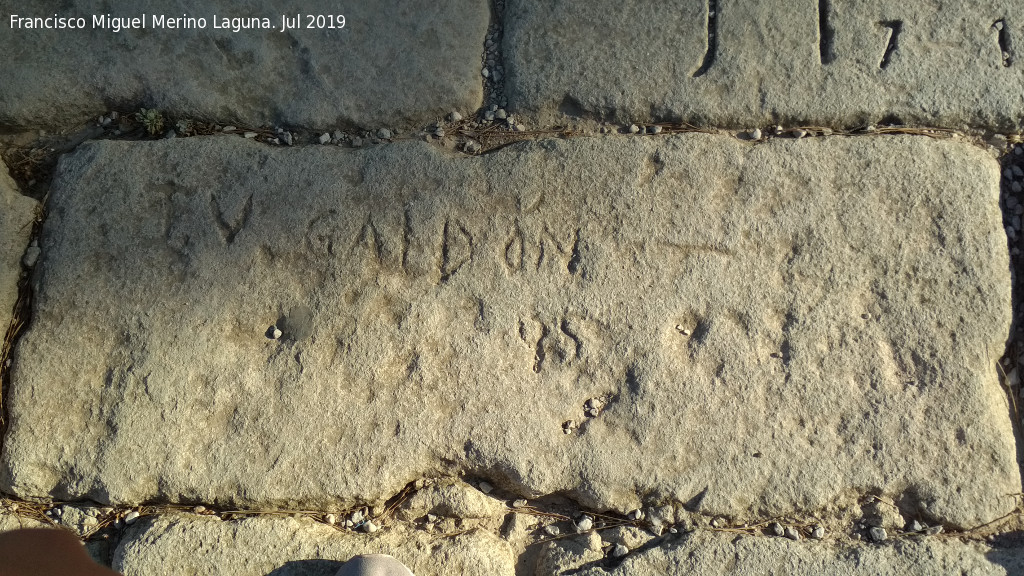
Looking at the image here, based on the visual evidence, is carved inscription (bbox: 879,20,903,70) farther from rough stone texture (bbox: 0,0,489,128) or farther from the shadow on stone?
the shadow on stone

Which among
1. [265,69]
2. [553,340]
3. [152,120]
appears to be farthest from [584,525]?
[152,120]

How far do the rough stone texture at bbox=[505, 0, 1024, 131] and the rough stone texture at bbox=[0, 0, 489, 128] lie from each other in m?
0.21

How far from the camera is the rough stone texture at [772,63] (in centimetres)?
199

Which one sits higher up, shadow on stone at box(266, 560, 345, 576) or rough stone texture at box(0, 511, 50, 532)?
rough stone texture at box(0, 511, 50, 532)

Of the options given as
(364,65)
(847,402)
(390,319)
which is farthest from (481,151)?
(847,402)

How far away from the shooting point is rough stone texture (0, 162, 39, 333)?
1.95m

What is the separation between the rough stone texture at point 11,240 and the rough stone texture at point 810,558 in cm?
166

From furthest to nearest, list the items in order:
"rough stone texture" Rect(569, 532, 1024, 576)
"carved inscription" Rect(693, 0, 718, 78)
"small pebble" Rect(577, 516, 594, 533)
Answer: "carved inscription" Rect(693, 0, 718, 78)
"small pebble" Rect(577, 516, 594, 533)
"rough stone texture" Rect(569, 532, 1024, 576)

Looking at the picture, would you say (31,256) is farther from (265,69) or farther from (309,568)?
(309,568)

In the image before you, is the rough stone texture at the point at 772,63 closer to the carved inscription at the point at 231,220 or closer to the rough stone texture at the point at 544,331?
the rough stone texture at the point at 544,331

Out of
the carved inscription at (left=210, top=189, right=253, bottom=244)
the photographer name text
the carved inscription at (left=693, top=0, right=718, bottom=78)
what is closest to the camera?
the carved inscription at (left=210, top=189, right=253, bottom=244)

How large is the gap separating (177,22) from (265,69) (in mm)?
318

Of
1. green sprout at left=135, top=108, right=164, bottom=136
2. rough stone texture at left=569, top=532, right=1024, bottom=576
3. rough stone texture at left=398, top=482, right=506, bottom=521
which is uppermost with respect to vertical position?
green sprout at left=135, top=108, right=164, bottom=136

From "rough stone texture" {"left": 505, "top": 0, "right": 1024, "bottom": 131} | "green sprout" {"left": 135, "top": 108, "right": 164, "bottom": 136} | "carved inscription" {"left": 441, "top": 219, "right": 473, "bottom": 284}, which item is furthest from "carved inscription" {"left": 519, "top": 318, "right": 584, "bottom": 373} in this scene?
"green sprout" {"left": 135, "top": 108, "right": 164, "bottom": 136}
